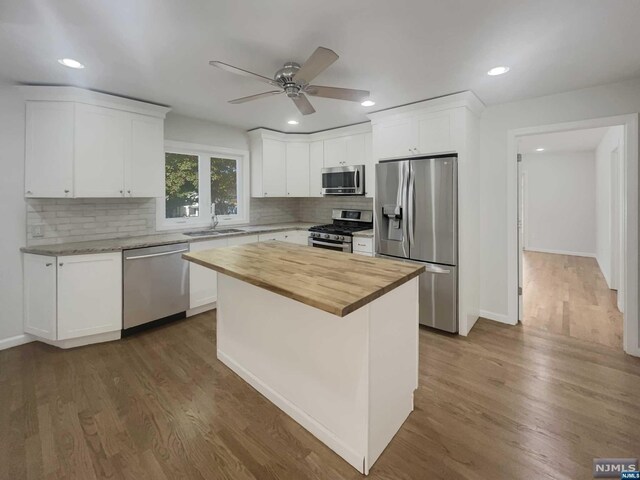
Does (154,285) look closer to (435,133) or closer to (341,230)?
(341,230)

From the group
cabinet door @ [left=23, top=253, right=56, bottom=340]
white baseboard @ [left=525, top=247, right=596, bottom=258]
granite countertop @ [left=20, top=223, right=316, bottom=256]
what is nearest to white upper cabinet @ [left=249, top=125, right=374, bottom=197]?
granite countertop @ [left=20, top=223, right=316, bottom=256]

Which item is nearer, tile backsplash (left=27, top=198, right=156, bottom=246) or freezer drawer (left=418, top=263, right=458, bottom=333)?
tile backsplash (left=27, top=198, right=156, bottom=246)

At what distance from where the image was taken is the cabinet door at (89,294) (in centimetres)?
280

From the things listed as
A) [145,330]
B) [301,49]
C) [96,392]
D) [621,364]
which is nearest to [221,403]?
[96,392]

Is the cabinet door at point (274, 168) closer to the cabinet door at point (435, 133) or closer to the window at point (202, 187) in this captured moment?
the window at point (202, 187)

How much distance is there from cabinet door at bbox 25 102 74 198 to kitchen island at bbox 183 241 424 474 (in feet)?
5.98

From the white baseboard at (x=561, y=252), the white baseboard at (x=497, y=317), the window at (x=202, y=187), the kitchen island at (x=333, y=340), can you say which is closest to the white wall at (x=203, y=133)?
the window at (x=202, y=187)

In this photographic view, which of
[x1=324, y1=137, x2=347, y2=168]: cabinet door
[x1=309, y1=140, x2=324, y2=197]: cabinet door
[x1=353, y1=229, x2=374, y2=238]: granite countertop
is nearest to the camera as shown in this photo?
[x1=353, y1=229, x2=374, y2=238]: granite countertop

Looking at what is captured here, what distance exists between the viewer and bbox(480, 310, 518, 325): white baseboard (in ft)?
11.3

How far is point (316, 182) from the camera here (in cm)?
491

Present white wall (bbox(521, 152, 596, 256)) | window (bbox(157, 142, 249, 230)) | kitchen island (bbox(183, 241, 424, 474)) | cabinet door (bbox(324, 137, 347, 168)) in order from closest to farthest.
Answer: kitchen island (bbox(183, 241, 424, 474))
window (bbox(157, 142, 249, 230))
cabinet door (bbox(324, 137, 347, 168))
white wall (bbox(521, 152, 596, 256))

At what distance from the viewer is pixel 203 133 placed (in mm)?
4211

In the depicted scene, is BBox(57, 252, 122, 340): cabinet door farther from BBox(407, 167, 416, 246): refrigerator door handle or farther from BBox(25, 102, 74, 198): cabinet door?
BBox(407, 167, 416, 246): refrigerator door handle
